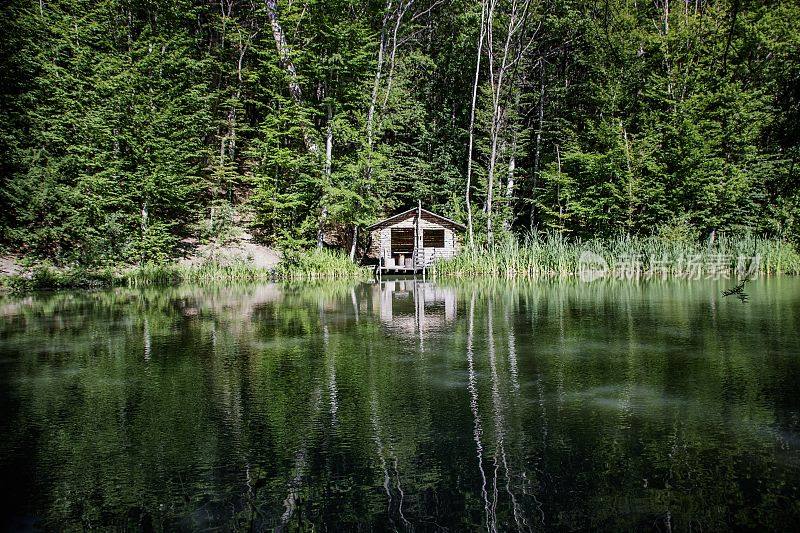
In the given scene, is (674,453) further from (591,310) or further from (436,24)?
(436,24)

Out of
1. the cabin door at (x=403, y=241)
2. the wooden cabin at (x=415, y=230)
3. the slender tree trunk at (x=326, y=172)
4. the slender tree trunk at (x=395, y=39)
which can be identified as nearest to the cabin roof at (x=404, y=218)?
the wooden cabin at (x=415, y=230)

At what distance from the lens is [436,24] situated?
38125 millimetres

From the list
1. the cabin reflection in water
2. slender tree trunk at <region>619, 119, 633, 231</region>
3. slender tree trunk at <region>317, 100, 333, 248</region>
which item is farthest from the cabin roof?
slender tree trunk at <region>619, 119, 633, 231</region>

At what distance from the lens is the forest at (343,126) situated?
26.6 metres

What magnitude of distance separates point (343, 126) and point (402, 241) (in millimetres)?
8113

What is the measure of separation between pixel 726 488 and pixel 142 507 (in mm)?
3881

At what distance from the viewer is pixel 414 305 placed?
52.9 ft

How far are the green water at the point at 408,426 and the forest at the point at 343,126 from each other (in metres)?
16.7

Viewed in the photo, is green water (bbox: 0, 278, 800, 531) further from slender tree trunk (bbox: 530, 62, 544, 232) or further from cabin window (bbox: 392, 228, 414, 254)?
slender tree trunk (bbox: 530, 62, 544, 232)

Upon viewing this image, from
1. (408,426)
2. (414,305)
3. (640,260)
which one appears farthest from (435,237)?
(408,426)

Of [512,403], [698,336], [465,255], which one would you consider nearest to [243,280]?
[465,255]

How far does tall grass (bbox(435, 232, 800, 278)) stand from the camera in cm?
2388

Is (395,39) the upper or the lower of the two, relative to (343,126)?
upper

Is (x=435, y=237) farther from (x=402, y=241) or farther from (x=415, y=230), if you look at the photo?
(x=402, y=241)
